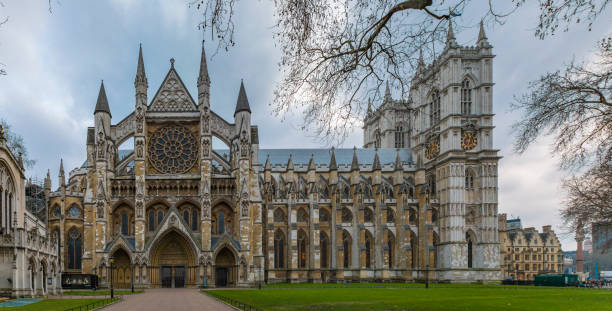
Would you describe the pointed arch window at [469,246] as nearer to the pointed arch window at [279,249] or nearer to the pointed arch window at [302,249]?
the pointed arch window at [302,249]

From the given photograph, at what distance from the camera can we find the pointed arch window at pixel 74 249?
5432cm

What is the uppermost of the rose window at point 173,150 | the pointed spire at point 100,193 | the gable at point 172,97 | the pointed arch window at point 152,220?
the gable at point 172,97

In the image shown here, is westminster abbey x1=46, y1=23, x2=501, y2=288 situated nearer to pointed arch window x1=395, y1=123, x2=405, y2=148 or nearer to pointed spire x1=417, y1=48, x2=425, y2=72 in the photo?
pointed arch window x1=395, y1=123, x2=405, y2=148

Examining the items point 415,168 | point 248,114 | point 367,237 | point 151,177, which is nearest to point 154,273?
point 151,177

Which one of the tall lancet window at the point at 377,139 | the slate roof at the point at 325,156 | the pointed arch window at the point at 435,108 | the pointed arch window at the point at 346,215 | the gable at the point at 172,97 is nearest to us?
the gable at the point at 172,97

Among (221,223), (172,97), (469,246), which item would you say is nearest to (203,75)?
(172,97)

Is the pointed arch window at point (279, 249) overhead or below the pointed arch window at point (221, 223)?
below

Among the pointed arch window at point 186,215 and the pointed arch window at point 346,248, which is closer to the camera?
the pointed arch window at point 186,215

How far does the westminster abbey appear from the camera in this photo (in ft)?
161

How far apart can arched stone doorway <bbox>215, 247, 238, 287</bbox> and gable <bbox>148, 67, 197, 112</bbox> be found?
13998mm

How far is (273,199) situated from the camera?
64.0 meters

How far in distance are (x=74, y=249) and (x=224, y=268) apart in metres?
16.3

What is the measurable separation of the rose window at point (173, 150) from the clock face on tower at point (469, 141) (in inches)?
1290

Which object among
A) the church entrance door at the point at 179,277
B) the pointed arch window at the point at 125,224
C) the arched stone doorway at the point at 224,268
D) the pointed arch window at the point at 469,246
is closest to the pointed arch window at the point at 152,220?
the pointed arch window at the point at 125,224
